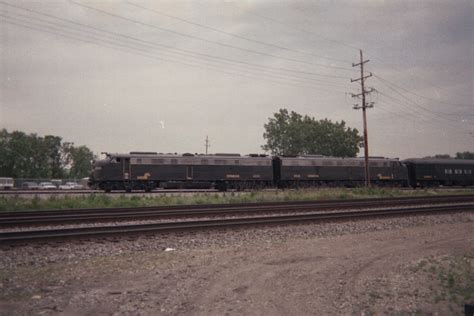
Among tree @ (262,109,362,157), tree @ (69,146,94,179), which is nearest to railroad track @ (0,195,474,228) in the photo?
tree @ (262,109,362,157)

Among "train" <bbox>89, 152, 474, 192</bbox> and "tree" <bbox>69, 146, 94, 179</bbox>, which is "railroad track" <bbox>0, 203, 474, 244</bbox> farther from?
"tree" <bbox>69, 146, 94, 179</bbox>

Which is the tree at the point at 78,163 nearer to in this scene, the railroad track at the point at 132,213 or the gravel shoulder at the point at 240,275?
the railroad track at the point at 132,213

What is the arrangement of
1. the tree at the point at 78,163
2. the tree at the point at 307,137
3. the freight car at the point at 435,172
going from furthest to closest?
1. the tree at the point at 78,163
2. the tree at the point at 307,137
3. the freight car at the point at 435,172

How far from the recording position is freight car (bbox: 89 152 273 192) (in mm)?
30672

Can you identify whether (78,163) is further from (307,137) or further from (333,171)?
(333,171)

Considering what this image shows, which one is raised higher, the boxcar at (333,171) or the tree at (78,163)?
the tree at (78,163)

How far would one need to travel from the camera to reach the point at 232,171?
111ft

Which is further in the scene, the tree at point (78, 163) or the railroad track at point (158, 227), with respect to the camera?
the tree at point (78, 163)

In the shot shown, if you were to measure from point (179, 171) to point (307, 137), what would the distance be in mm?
47090

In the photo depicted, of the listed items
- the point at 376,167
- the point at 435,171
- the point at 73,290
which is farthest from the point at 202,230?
the point at 435,171

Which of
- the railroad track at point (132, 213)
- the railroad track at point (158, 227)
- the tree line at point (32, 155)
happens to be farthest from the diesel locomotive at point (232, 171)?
the tree line at point (32, 155)

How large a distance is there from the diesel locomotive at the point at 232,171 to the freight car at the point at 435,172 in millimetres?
1953

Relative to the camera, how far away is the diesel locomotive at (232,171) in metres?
30.8

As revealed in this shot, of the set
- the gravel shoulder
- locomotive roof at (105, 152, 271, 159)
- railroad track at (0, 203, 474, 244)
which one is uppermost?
locomotive roof at (105, 152, 271, 159)
